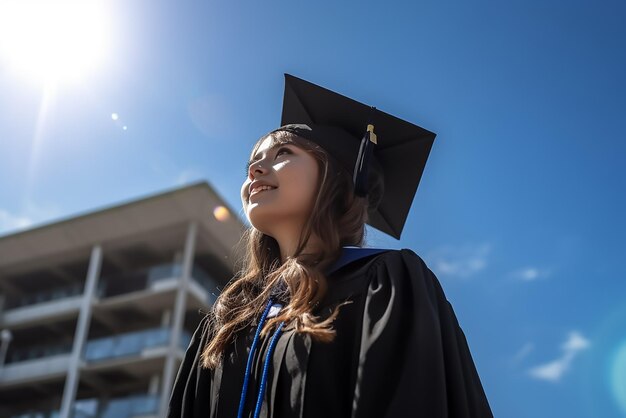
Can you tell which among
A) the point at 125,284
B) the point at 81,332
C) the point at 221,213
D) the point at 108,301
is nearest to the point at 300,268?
the point at 221,213

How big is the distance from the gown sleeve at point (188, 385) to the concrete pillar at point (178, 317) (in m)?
20.3

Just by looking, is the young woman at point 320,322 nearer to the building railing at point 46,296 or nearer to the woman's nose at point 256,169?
the woman's nose at point 256,169

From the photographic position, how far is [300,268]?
214 cm

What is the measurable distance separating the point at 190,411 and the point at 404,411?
814mm

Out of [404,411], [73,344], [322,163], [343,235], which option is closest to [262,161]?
[322,163]

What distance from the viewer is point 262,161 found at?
2.56m

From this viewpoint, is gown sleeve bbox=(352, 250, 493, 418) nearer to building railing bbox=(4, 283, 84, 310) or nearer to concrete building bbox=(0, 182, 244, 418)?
concrete building bbox=(0, 182, 244, 418)

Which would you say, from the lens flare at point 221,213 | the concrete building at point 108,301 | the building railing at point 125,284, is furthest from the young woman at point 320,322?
the building railing at point 125,284

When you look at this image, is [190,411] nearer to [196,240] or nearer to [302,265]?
[302,265]

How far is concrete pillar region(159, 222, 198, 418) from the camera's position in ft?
73.8

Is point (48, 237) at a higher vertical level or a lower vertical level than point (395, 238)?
higher

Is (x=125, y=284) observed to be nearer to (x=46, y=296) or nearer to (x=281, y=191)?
(x=46, y=296)

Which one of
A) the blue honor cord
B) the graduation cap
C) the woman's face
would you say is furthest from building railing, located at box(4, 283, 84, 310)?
the blue honor cord

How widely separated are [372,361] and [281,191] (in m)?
0.80
